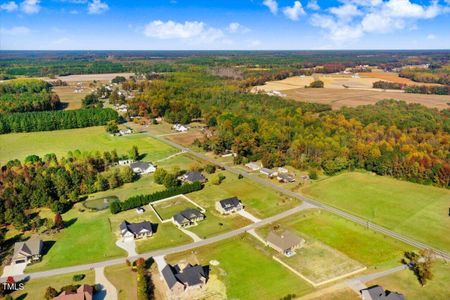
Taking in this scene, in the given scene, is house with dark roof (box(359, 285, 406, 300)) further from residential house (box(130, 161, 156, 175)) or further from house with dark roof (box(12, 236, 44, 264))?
residential house (box(130, 161, 156, 175))

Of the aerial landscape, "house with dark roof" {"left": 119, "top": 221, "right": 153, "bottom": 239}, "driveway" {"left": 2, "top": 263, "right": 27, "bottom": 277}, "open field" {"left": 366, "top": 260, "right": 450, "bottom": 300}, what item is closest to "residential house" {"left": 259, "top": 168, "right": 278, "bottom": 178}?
the aerial landscape

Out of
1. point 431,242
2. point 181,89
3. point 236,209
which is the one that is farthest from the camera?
point 181,89

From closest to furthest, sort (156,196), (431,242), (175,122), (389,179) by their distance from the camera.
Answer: (431,242) → (156,196) → (389,179) → (175,122)

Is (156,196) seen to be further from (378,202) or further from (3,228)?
(378,202)

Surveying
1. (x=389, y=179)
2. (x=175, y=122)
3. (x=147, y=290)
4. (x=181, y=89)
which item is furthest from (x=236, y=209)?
(x=181, y=89)

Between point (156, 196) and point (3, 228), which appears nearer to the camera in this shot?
point (3, 228)
